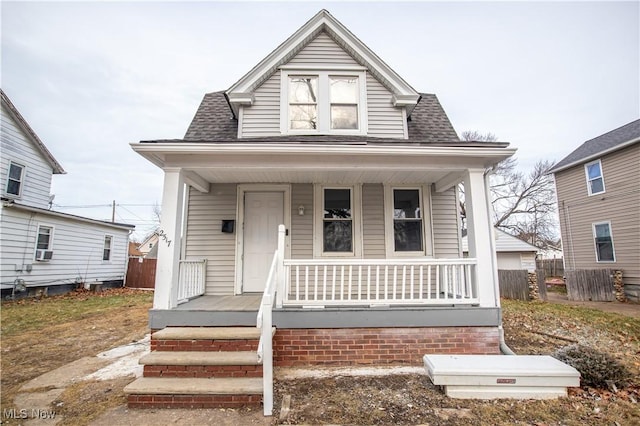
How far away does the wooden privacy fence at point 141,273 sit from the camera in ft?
49.4

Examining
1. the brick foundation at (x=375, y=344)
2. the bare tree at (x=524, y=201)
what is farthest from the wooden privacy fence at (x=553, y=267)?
the brick foundation at (x=375, y=344)

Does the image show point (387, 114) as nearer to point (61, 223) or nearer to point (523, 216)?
point (61, 223)

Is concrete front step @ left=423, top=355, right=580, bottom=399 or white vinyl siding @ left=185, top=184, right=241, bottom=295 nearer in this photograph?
concrete front step @ left=423, top=355, right=580, bottom=399

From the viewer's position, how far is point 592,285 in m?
11.2

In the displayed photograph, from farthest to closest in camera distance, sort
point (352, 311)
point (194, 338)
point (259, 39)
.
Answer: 1. point (259, 39)
2. point (352, 311)
3. point (194, 338)

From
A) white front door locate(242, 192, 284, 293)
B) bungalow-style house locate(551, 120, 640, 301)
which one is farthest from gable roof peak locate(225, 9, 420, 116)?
bungalow-style house locate(551, 120, 640, 301)

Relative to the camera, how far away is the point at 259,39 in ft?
43.1

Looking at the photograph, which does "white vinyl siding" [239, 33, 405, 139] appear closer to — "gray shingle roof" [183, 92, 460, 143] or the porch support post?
"gray shingle roof" [183, 92, 460, 143]

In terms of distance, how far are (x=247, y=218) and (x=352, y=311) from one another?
122 inches

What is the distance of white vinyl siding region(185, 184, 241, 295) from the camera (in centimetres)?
600

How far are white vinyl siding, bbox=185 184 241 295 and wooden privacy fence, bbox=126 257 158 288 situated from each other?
10846 mm

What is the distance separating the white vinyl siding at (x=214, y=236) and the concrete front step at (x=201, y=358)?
7.68 ft

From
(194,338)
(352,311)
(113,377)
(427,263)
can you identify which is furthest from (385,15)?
(113,377)

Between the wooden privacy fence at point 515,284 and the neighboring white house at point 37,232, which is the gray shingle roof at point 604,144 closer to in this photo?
the wooden privacy fence at point 515,284
